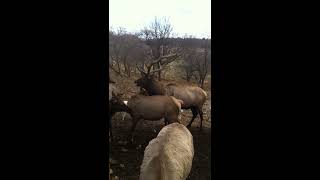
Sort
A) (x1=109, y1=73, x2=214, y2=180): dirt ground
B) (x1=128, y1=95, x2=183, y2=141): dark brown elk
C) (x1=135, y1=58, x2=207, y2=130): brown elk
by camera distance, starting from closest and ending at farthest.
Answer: (x1=109, y1=73, x2=214, y2=180): dirt ground
(x1=128, y1=95, x2=183, y2=141): dark brown elk
(x1=135, y1=58, x2=207, y2=130): brown elk

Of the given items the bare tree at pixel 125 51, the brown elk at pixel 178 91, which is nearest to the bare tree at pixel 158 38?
the bare tree at pixel 125 51

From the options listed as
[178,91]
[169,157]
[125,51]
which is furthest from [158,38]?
[169,157]

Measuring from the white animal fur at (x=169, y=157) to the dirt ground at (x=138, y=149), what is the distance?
1213mm

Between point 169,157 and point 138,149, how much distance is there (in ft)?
11.0

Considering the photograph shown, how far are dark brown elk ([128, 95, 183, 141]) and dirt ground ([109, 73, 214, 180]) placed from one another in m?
0.45

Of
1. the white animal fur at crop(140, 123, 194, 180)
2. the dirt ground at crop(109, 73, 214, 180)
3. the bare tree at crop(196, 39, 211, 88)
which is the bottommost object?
the dirt ground at crop(109, 73, 214, 180)

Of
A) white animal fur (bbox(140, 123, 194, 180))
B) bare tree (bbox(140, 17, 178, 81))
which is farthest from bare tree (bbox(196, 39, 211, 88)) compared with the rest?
white animal fur (bbox(140, 123, 194, 180))

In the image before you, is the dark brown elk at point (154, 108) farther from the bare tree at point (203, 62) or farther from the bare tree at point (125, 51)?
the bare tree at point (203, 62)

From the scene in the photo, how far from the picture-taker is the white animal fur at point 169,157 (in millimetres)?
3212

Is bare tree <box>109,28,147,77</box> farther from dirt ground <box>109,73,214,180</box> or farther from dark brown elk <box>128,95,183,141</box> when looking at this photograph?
dark brown elk <box>128,95,183,141</box>

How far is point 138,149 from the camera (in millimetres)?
6883

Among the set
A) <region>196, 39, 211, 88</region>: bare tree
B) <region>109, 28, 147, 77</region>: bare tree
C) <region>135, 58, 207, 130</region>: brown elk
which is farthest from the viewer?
<region>109, 28, 147, 77</region>: bare tree

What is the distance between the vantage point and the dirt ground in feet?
18.3
